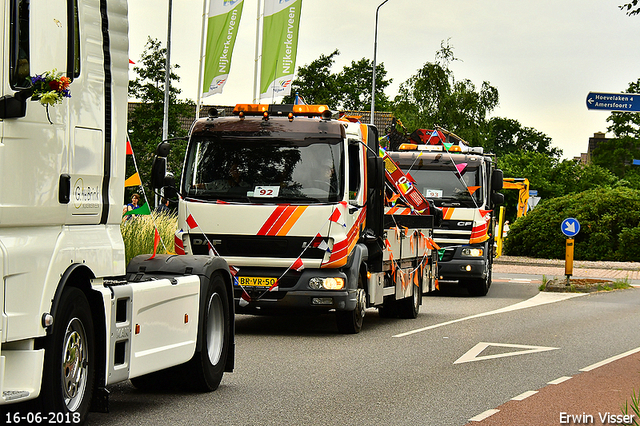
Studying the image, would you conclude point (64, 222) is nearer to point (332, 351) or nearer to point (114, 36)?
point (114, 36)

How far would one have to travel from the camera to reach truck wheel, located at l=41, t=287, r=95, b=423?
558 centimetres

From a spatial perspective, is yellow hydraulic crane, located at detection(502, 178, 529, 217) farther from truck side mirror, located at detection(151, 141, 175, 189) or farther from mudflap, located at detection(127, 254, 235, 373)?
mudflap, located at detection(127, 254, 235, 373)

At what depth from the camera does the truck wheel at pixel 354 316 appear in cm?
1263

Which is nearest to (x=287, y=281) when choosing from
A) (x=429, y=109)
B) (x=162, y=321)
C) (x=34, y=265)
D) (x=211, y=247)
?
(x=211, y=247)

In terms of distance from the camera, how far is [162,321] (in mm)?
7020

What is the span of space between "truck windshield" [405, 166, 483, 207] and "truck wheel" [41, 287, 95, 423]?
14.7 meters

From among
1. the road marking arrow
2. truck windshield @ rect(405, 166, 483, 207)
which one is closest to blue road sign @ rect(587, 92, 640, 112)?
the road marking arrow

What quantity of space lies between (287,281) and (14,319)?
7.07m

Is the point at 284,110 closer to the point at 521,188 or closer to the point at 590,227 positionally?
the point at 521,188

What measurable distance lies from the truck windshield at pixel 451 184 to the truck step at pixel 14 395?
15576mm

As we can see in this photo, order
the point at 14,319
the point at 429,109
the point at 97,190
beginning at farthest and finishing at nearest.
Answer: the point at 429,109 → the point at 97,190 → the point at 14,319

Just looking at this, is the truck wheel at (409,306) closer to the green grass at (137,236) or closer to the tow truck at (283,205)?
the tow truck at (283,205)

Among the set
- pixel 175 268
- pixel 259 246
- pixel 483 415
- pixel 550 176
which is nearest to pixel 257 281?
pixel 259 246

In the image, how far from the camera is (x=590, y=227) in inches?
1446
